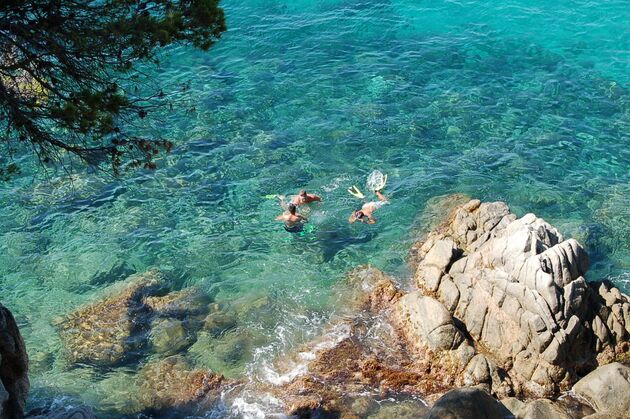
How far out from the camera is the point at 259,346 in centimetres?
1845

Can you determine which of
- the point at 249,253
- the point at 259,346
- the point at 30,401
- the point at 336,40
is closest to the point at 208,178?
the point at 249,253

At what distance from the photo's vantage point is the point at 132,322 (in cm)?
1923

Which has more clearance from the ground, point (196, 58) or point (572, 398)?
point (196, 58)

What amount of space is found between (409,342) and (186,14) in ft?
34.6

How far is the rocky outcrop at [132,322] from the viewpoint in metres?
18.4

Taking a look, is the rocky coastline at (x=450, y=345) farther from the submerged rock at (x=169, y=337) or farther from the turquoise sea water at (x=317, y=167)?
the turquoise sea water at (x=317, y=167)

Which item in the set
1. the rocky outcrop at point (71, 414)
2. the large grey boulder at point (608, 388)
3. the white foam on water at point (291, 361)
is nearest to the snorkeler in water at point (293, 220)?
the white foam on water at point (291, 361)

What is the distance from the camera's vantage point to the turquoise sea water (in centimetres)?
2042

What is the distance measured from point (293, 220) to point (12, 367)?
10.8 metres

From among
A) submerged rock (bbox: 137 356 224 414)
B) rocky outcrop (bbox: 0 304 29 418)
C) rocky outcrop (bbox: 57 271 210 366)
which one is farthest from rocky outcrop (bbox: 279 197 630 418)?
rocky outcrop (bbox: 0 304 29 418)

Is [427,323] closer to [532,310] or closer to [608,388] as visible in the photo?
[532,310]

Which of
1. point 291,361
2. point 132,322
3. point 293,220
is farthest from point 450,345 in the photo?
point 132,322

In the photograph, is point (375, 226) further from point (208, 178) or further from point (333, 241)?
point (208, 178)

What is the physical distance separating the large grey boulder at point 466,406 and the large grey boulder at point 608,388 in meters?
2.71
